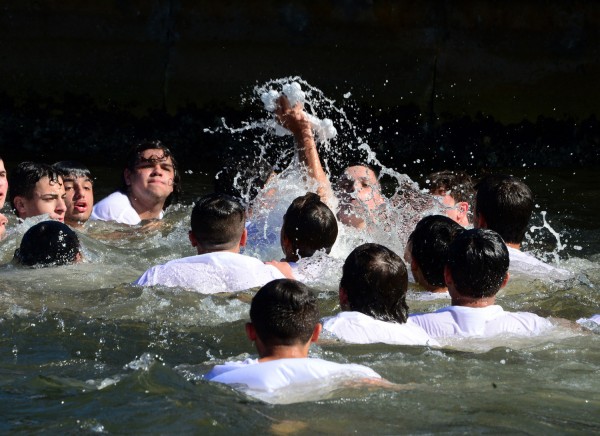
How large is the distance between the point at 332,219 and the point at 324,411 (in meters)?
2.71

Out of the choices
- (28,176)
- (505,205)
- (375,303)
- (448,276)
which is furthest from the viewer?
(28,176)

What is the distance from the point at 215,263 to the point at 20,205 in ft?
8.41

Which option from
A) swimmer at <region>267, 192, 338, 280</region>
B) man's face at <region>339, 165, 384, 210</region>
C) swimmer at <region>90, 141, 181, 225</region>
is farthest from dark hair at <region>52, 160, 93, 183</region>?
swimmer at <region>267, 192, 338, 280</region>

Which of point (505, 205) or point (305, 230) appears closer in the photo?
→ point (305, 230)

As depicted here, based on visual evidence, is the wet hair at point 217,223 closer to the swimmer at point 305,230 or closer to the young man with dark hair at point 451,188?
the swimmer at point 305,230

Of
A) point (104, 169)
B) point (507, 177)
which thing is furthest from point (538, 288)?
point (104, 169)

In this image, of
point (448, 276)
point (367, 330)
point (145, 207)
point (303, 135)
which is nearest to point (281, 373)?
point (367, 330)

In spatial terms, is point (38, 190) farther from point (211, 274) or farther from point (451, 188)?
point (451, 188)

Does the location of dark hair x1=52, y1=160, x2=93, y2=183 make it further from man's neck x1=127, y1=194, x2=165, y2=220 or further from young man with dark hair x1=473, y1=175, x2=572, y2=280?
young man with dark hair x1=473, y1=175, x2=572, y2=280

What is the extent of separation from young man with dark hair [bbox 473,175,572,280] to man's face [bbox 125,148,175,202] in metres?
3.06

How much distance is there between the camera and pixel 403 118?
13641mm

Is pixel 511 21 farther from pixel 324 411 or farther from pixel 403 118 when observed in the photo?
pixel 324 411

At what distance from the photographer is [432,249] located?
6.77m

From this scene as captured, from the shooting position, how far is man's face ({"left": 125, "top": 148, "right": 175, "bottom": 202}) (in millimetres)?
9578
